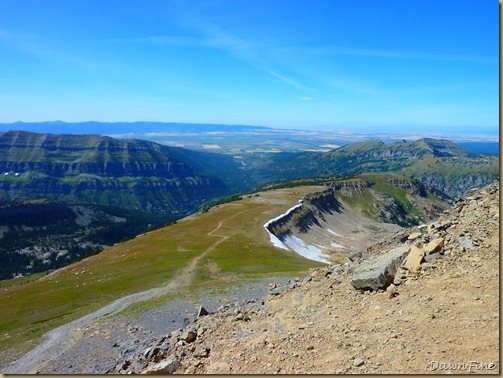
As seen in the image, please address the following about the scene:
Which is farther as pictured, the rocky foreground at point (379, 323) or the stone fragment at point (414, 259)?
the stone fragment at point (414, 259)

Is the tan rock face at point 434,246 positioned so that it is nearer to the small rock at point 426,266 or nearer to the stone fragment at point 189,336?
the small rock at point 426,266

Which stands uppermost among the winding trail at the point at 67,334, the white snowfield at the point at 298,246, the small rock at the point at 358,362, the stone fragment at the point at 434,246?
the stone fragment at the point at 434,246

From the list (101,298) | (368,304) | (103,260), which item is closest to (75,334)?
(101,298)

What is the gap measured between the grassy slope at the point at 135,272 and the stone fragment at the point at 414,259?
108 feet

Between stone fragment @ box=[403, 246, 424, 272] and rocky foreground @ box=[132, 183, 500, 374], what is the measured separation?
54mm

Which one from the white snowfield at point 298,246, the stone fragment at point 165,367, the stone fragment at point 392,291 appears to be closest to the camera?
the stone fragment at point 165,367

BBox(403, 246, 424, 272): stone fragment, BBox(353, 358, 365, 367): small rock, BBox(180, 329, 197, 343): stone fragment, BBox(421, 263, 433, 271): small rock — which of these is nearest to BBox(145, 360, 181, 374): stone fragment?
BBox(180, 329, 197, 343): stone fragment

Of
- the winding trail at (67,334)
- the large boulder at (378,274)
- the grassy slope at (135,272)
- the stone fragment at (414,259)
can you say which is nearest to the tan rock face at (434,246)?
the stone fragment at (414,259)

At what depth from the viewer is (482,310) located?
1484 centimetres

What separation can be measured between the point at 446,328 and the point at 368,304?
4550 millimetres

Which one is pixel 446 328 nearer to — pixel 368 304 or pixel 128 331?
pixel 368 304

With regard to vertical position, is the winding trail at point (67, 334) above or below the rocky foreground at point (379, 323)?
below

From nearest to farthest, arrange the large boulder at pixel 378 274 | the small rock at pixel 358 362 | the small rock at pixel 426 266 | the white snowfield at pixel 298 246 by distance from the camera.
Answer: the small rock at pixel 358 362, the small rock at pixel 426 266, the large boulder at pixel 378 274, the white snowfield at pixel 298 246

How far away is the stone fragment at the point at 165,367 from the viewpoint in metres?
17.5
